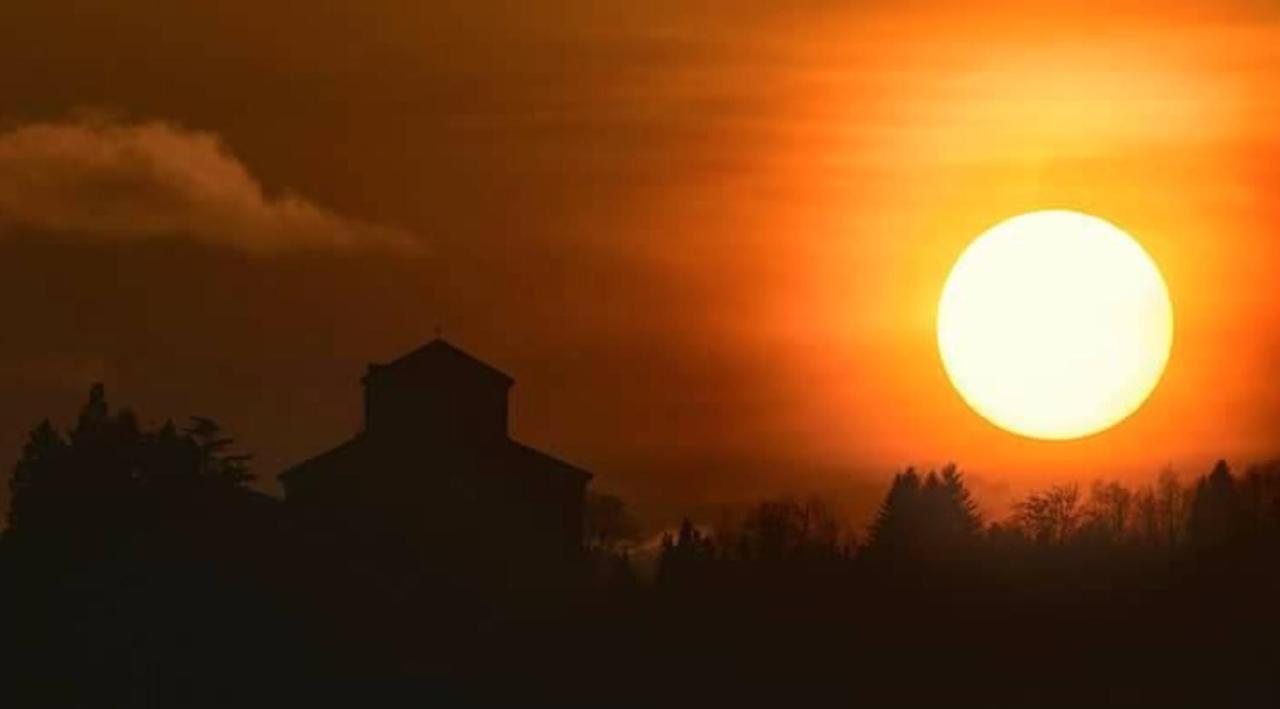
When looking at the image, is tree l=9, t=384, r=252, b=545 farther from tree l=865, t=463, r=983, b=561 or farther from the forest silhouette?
tree l=865, t=463, r=983, b=561

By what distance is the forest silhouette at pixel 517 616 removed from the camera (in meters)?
96.0

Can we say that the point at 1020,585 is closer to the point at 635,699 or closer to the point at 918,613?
the point at 918,613

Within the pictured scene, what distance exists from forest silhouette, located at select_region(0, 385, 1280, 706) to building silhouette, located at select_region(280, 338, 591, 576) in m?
8.04

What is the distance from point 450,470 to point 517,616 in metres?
A: 23.6

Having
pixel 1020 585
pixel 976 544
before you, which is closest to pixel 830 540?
pixel 976 544

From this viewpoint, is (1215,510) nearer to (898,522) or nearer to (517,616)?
(898,522)

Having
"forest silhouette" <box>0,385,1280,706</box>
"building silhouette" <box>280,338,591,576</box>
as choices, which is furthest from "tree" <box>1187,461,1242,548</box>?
"building silhouette" <box>280,338,591,576</box>

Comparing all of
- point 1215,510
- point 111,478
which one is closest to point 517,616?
point 111,478

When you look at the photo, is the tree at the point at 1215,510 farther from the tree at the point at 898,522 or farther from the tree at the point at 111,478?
the tree at the point at 111,478

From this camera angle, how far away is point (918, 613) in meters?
102

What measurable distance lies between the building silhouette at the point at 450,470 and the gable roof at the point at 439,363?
0.11 feet

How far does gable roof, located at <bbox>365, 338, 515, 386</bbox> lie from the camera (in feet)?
415

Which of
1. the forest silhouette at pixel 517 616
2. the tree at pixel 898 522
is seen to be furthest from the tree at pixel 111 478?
the tree at pixel 898 522

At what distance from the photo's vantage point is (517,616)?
9988 centimetres
